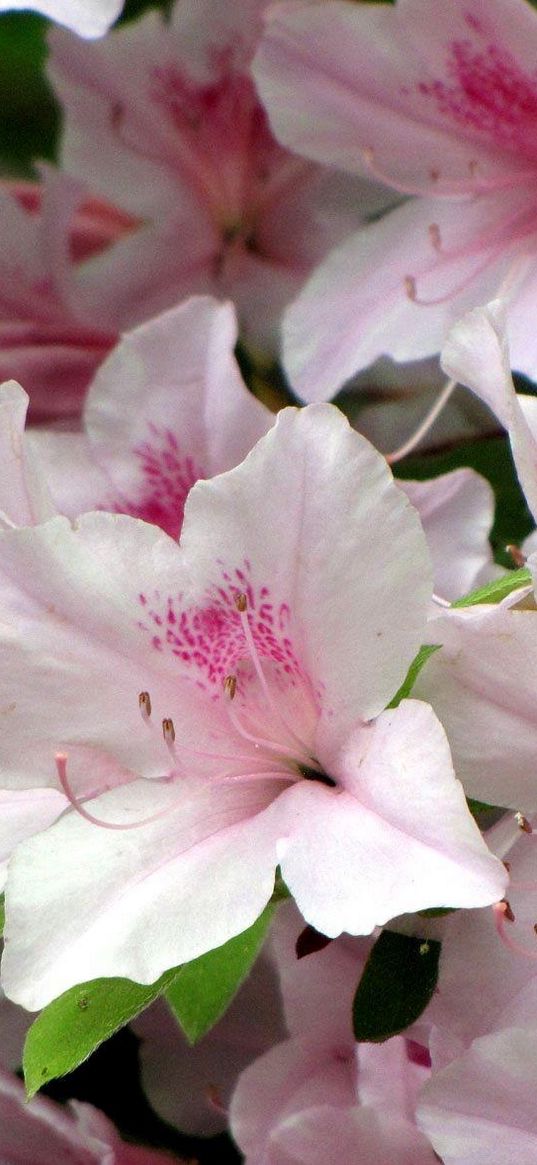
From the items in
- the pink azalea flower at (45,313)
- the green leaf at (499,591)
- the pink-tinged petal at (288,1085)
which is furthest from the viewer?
the pink azalea flower at (45,313)

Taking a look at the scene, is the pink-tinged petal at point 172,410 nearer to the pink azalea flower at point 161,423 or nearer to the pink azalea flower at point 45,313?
the pink azalea flower at point 161,423

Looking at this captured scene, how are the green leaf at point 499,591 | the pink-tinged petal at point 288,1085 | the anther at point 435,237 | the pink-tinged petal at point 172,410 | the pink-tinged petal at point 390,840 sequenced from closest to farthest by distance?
the pink-tinged petal at point 390,840 → the green leaf at point 499,591 → the pink-tinged petal at point 288,1085 → the pink-tinged petal at point 172,410 → the anther at point 435,237

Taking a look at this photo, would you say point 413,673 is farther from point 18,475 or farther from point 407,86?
point 407,86

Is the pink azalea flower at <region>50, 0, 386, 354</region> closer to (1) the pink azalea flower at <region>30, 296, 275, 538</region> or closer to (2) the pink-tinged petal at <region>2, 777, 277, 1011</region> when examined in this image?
(1) the pink azalea flower at <region>30, 296, 275, 538</region>

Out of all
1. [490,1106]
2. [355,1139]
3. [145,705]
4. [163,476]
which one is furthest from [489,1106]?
[163,476]

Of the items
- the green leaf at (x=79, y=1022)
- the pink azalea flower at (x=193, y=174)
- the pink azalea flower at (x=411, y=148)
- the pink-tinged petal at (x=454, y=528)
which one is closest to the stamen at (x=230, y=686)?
the green leaf at (x=79, y=1022)

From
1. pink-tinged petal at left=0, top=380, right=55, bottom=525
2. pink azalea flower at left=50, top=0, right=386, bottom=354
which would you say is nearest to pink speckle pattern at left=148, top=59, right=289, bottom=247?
pink azalea flower at left=50, top=0, right=386, bottom=354
